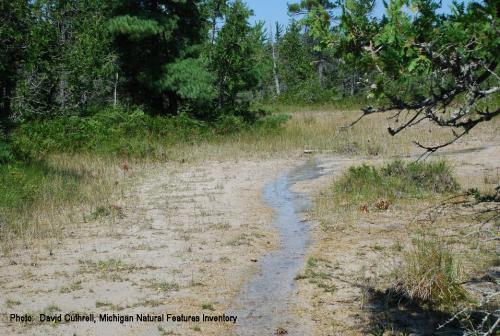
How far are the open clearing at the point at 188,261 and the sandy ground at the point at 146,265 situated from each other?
0.5 inches

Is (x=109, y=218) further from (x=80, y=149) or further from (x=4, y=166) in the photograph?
(x=80, y=149)

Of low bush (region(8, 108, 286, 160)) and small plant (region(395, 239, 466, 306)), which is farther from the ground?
low bush (region(8, 108, 286, 160))

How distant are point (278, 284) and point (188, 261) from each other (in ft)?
4.74

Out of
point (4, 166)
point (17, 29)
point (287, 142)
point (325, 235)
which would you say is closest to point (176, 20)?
point (287, 142)

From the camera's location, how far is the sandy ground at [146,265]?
617 cm

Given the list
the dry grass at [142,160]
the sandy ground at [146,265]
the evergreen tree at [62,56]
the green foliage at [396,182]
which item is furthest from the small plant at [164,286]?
the evergreen tree at [62,56]

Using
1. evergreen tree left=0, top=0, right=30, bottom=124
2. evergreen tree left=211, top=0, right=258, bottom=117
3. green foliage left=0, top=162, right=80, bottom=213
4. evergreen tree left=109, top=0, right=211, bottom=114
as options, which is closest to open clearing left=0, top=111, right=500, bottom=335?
green foliage left=0, top=162, right=80, bottom=213

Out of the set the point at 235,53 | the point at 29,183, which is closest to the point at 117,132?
the point at 235,53

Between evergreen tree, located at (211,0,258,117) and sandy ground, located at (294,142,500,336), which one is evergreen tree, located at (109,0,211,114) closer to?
evergreen tree, located at (211,0,258,117)

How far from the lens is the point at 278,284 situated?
703cm

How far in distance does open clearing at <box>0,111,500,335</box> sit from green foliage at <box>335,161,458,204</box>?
756 millimetres

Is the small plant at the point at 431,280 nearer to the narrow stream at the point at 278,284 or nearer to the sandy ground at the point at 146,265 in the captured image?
the narrow stream at the point at 278,284

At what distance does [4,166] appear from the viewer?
12.9m

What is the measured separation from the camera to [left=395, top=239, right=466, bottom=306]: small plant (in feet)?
20.1
